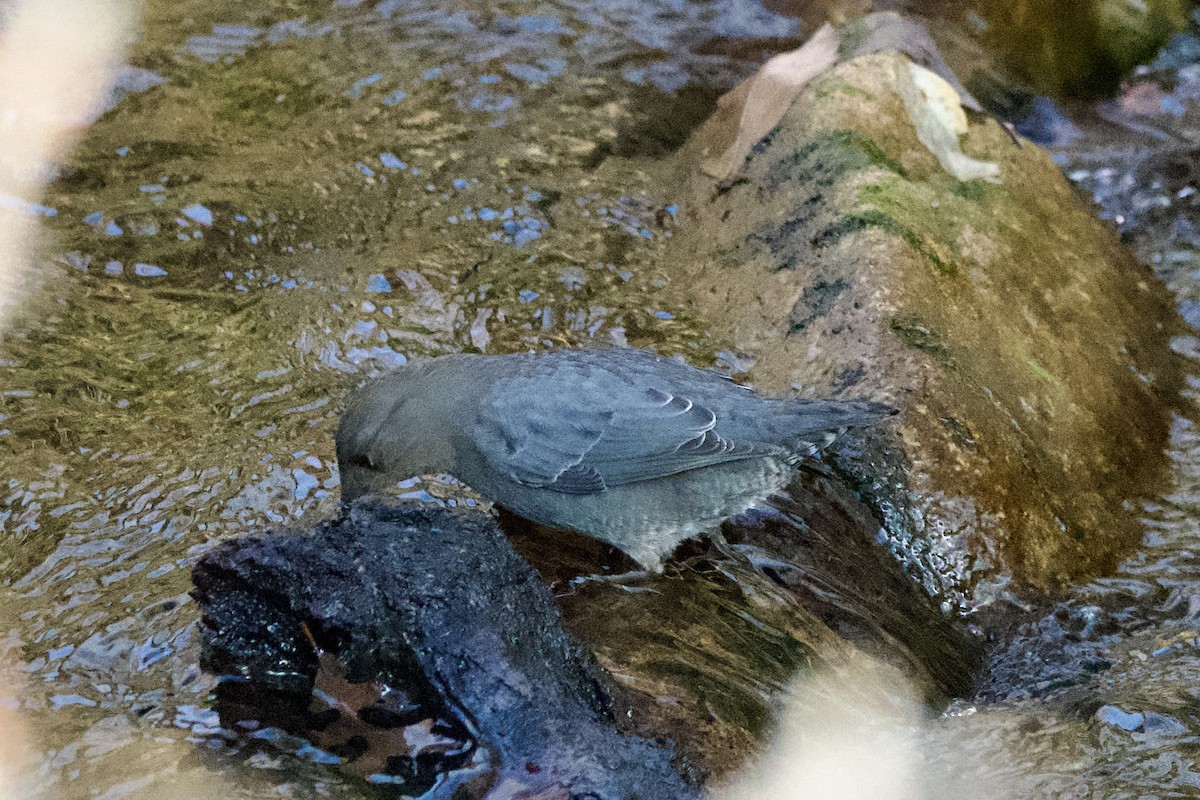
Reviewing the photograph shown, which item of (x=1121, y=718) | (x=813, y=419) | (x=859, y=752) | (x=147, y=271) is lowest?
(x=859, y=752)

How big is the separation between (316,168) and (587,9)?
2.85 metres

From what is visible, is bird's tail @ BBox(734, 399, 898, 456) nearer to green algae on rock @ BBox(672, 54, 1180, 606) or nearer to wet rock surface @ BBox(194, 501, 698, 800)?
green algae on rock @ BBox(672, 54, 1180, 606)

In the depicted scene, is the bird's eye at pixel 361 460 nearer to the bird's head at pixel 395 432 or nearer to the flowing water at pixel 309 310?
the bird's head at pixel 395 432

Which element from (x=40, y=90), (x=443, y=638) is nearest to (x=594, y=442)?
(x=443, y=638)

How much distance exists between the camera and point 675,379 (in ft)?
13.5

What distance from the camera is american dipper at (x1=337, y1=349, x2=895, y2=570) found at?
3963 mm

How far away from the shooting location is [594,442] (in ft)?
13.3

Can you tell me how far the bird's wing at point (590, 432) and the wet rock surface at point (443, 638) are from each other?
70 centimetres

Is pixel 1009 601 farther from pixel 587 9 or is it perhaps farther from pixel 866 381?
pixel 587 9

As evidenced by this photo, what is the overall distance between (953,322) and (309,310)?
2785 millimetres

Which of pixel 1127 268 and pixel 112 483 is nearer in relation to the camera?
pixel 112 483

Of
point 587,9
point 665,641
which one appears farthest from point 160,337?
point 587,9

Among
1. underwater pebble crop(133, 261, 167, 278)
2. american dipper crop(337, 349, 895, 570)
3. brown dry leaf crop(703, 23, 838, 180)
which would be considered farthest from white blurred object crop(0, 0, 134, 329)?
brown dry leaf crop(703, 23, 838, 180)

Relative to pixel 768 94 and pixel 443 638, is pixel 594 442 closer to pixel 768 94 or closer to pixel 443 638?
pixel 443 638
